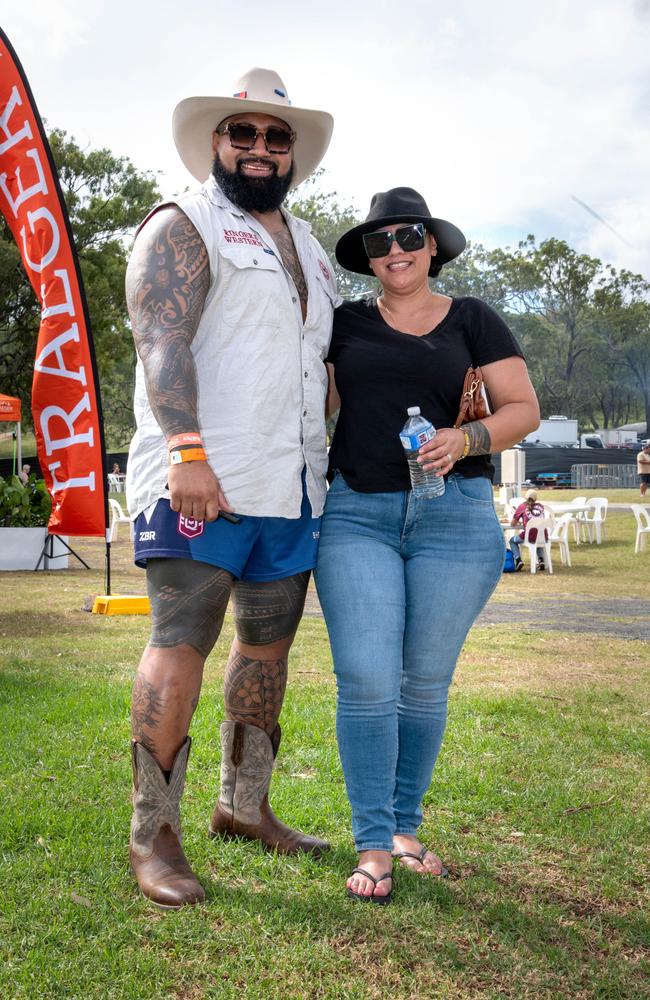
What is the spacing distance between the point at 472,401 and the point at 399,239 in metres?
0.58

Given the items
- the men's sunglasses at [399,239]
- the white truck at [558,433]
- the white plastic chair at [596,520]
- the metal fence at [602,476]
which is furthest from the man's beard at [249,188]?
the white truck at [558,433]

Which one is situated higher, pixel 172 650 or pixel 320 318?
pixel 320 318

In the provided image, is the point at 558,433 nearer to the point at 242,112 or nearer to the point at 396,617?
the point at 242,112

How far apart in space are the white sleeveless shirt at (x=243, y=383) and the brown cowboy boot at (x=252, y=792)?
80cm

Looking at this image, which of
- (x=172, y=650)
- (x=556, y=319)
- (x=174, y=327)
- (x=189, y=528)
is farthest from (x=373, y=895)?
(x=556, y=319)

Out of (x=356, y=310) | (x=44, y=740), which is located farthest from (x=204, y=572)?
(x=44, y=740)

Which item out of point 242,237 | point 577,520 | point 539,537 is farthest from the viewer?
point 577,520

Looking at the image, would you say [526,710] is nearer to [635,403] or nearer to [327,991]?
[327,991]

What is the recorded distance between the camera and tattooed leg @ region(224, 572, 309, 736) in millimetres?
3117

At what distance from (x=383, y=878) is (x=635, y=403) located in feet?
250

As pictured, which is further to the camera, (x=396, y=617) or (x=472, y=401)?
(x=472, y=401)

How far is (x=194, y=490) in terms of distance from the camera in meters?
2.77

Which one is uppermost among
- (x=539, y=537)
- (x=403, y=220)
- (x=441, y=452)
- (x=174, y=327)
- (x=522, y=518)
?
(x=403, y=220)

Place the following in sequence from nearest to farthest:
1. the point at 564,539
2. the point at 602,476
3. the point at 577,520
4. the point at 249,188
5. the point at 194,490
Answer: the point at 194,490 → the point at 249,188 → the point at 564,539 → the point at 577,520 → the point at 602,476
